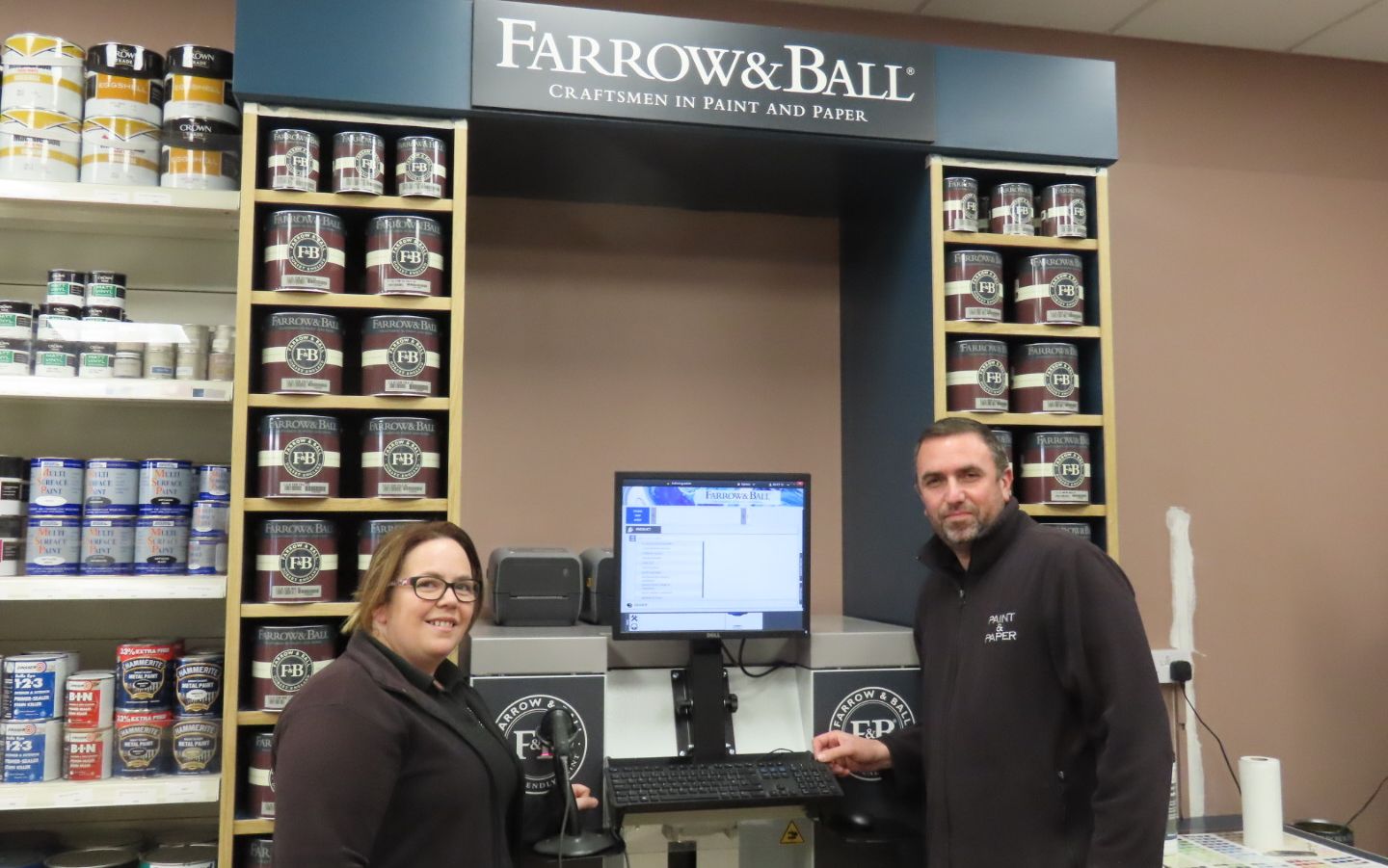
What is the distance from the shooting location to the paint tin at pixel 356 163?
2242 mm

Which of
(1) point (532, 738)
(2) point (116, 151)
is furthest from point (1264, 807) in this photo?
(2) point (116, 151)

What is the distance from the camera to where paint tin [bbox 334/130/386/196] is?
2.24 m

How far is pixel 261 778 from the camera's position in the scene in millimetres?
2133

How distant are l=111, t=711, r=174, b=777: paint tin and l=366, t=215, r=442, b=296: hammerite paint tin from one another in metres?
1.04

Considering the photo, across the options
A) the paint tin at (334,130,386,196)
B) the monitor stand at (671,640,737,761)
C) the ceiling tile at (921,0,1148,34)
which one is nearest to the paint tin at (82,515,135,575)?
the paint tin at (334,130,386,196)

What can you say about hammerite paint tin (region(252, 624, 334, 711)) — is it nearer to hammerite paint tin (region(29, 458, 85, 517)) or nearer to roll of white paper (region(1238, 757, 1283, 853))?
hammerite paint tin (region(29, 458, 85, 517))

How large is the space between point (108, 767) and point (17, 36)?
1.63 metres

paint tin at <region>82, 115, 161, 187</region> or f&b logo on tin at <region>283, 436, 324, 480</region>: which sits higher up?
paint tin at <region>82, 115, 161, 187</region>

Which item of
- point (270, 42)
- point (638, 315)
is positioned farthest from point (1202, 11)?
point (270, 42)

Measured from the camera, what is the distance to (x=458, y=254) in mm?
2287

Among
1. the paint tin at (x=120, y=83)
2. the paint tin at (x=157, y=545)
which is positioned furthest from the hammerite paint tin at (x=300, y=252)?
the paint tin at (x=157, y=545)

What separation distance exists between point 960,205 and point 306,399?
1580mm

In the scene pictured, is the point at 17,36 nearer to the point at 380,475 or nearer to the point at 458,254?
the point at 458,254

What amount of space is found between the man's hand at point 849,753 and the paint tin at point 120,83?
6.76 ft
